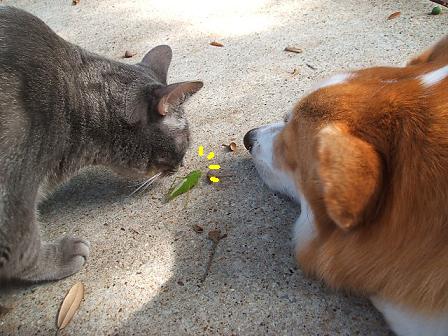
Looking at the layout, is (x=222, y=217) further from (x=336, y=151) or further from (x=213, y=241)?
(x=336, y=151)

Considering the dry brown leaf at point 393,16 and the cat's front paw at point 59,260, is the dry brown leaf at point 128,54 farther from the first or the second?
the dry brown leaf at point 393,16

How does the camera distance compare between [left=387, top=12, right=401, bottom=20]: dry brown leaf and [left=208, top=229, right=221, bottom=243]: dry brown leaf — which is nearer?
[left=208, top=229, right=221, bottom=243]: dry brown leaf

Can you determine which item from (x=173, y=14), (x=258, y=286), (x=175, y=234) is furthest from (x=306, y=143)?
(x=173, y=14)

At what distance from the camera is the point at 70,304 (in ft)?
6.75

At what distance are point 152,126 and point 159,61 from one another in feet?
1.85

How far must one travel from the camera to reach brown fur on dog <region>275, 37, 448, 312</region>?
56.4 inches

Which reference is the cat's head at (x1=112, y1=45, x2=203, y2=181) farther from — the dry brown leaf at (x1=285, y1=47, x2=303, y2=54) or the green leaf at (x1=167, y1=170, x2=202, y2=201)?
the dry brown leaf at (x1=285, y1=47, x2=303, y2=54)

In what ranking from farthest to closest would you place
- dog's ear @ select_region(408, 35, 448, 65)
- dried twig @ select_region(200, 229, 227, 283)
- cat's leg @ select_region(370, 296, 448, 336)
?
1. dried twig @ select_region(200, 229, 227, 283)
2. dog's ear @ select_region(408, 35, 448, 65)
3. cat's leg @ select_region(370, 296, 448, 336)

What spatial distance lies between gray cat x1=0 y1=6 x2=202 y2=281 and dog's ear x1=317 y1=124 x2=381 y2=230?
1.03 m

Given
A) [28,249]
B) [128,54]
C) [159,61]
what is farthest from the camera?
[128,54]

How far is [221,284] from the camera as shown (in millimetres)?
2082

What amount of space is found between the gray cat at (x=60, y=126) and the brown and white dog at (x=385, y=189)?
0.91 meters

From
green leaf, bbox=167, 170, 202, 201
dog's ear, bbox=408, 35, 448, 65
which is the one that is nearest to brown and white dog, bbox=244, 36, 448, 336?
dog's ear, bbox=408, 35, 448, 65

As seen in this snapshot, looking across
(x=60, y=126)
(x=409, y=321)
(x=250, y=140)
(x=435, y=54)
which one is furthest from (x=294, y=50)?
(x=409, y=321)
